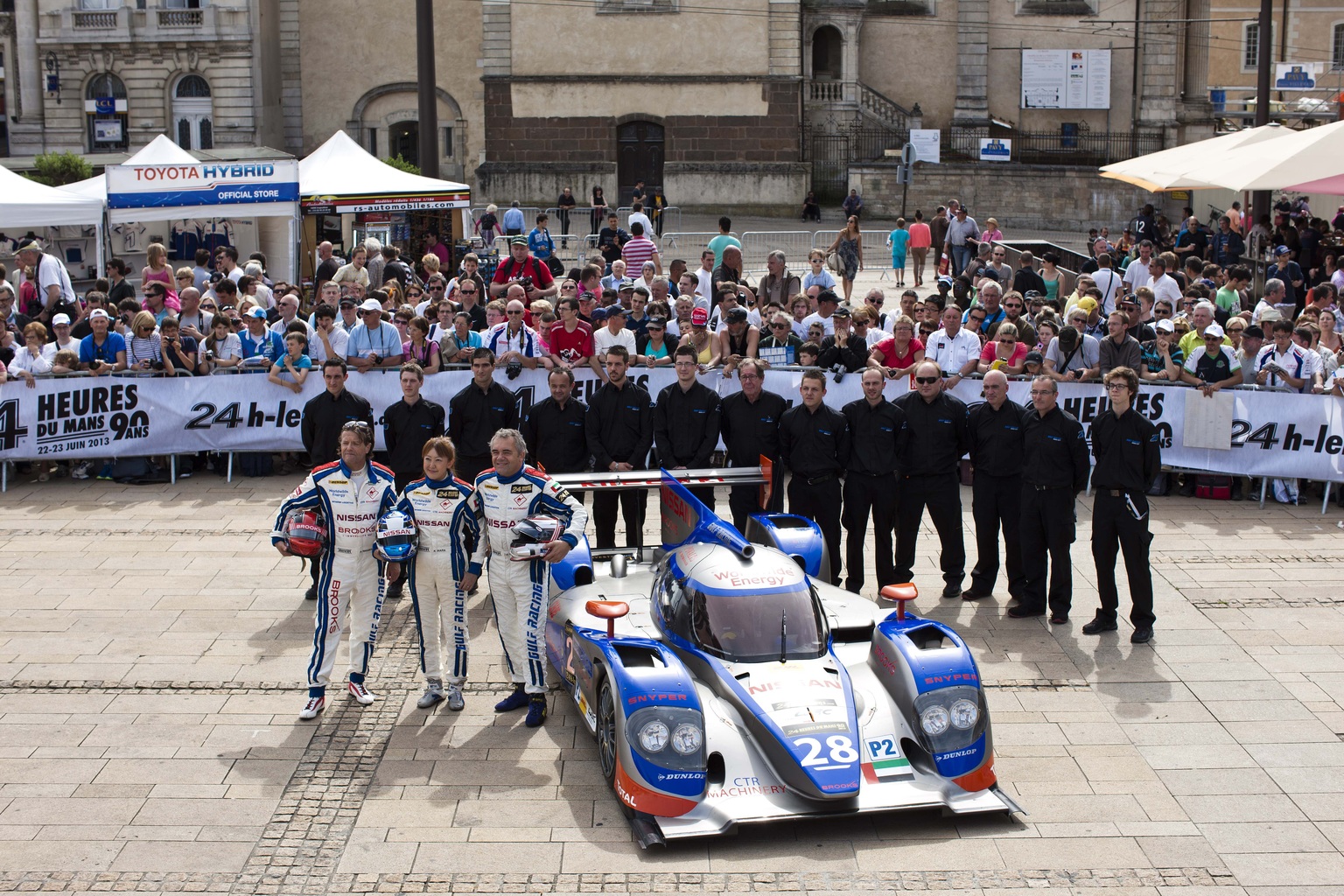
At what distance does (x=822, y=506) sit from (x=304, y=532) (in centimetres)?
420

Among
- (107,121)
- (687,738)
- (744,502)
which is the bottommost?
(687,738)

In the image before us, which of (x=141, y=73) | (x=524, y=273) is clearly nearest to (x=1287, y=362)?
(x=524, y=273)

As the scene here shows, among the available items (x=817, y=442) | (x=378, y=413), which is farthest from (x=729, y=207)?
(x=817, y=442)

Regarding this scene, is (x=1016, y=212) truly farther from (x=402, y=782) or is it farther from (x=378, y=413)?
(x=402, y=782)

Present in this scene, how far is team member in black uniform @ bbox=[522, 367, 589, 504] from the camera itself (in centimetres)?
1233

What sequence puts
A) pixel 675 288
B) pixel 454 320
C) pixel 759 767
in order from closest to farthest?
pixel 759 767
pixel 454 320
pixel 675 288

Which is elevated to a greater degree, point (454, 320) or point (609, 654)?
point (454, 320)

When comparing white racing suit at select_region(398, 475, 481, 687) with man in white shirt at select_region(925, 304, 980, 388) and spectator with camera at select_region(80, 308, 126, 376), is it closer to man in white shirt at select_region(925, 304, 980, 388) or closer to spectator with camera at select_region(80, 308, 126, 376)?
man in white shirt at select_region(925, 304, 980, 388)

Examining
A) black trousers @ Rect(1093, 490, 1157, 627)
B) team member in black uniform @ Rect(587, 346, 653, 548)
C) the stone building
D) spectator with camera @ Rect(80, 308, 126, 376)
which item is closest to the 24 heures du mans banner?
spectator with camera @ Rect(80, 308, 126, 376)

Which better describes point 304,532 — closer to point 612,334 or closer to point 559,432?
point 559,432

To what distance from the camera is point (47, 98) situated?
46.6 meters

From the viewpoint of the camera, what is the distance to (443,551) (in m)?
9.52

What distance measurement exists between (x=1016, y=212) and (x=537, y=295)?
83.0 ft

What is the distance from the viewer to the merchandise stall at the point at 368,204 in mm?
22609
